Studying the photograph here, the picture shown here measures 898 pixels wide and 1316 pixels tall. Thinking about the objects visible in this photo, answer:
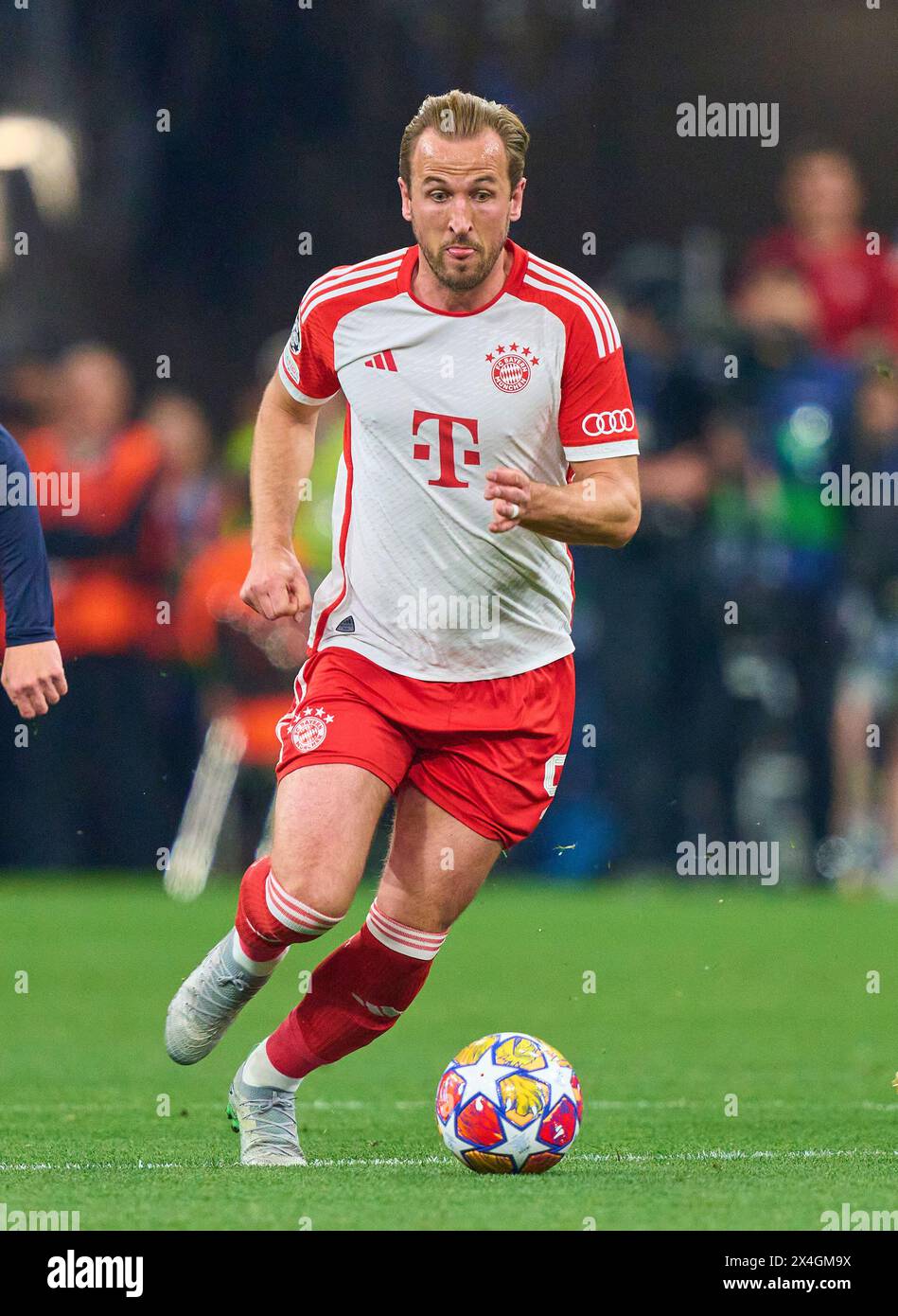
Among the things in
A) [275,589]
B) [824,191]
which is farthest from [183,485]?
[275,589]

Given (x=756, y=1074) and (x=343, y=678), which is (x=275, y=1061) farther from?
(x=756, y=1074)

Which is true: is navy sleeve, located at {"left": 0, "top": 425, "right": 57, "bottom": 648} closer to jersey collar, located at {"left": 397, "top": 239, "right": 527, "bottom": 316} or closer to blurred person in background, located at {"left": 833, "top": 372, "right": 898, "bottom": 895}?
jersey collar, located at {"left": 397, "top": 239, "right": 527, "bottom": 316}

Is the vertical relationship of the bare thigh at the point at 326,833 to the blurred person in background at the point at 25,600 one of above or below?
below

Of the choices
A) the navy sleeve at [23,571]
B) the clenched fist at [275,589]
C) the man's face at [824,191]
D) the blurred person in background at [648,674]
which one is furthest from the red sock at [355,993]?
the man's face at [824,191]

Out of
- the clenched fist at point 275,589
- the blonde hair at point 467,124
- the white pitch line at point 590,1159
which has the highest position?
the blonde hair at point 467,124

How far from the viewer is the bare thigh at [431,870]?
680 centimetres

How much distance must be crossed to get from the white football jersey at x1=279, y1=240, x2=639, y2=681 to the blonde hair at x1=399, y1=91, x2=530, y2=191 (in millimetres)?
297

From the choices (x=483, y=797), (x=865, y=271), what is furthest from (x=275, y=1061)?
(x=865, y=271)

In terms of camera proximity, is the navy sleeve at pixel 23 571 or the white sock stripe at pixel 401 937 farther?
the navy sleeve at pixel 23 571

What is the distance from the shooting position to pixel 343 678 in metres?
6.86

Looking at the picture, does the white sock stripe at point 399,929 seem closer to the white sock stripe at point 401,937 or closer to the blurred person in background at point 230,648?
the white sock stripe at point 401,937

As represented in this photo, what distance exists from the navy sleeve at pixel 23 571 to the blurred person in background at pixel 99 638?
7423 millimetres

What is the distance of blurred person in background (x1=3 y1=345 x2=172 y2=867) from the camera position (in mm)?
14727

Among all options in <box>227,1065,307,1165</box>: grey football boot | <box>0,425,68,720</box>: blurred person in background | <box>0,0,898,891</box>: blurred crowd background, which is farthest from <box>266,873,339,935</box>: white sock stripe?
<box>0,0,898,891</box>: blurred crowd background
